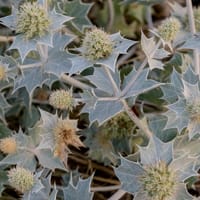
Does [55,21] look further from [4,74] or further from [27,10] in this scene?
[4,74]

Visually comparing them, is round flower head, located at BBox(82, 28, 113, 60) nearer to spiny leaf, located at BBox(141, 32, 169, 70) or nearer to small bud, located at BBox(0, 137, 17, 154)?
spiny leaf, located at BBox(141, 32, 169, 70)

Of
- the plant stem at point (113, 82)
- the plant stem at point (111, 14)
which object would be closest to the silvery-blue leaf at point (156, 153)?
the plant stem at point (113, 82)

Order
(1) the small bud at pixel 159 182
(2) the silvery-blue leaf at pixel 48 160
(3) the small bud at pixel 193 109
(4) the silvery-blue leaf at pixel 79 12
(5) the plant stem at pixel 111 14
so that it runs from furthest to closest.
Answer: (5) the plant stem at pixel 111 14, (4) the silvery-blue leaf at pixel 79 12, (2) the silvery-blue leaf at pixel 48 160, (3) the small bud at pixel 193 109, (1) the small bud at pixel 159 182

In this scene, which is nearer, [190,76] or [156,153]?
[156,153]

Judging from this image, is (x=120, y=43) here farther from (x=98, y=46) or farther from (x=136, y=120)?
(x=136, y=120)

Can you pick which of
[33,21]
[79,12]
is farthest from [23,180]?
[79,12]

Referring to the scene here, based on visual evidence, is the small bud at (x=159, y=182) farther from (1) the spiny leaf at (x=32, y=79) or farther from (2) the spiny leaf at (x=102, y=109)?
(1) the spiny leaf at (x=32, y=79)

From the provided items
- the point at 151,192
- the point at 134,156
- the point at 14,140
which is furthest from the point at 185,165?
the point at 14,140
